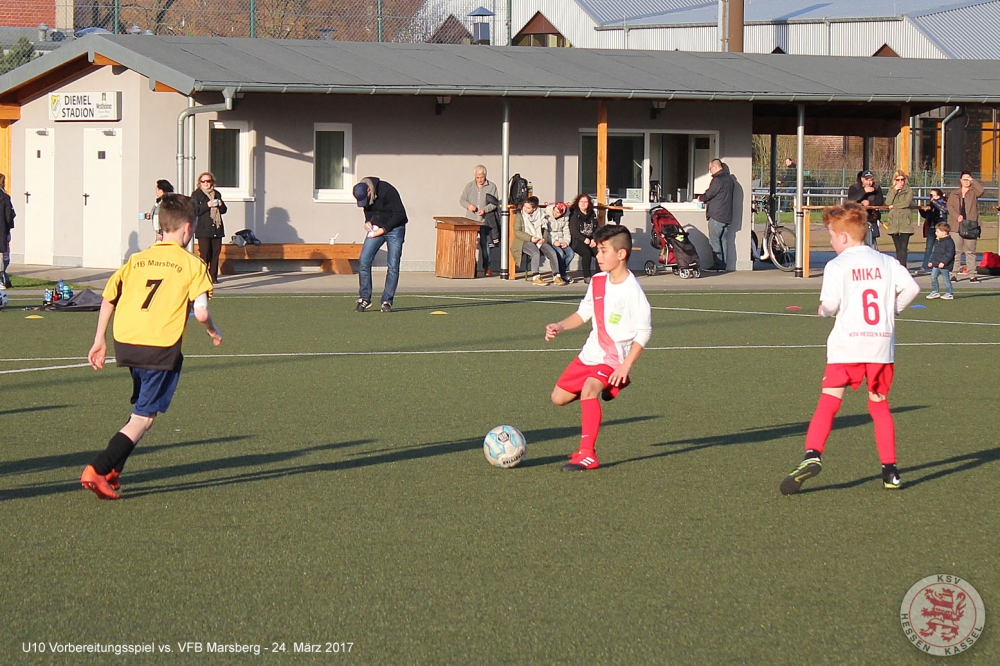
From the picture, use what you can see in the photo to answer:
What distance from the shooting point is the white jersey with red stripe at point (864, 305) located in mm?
7293

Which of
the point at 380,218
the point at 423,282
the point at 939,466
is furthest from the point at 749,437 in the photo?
the point at 423,282

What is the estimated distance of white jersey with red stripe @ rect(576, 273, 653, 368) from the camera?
787cm

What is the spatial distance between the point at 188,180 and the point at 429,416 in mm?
13890

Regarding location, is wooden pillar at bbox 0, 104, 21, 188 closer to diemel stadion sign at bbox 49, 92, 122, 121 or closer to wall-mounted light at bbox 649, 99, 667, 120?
diemel stadion sign at bbox 49, 92, 122, 121

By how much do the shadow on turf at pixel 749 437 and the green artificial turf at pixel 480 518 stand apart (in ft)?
0.13

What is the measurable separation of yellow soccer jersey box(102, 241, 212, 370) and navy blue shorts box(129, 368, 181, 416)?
2.3 inches

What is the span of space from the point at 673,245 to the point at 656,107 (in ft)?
9.94

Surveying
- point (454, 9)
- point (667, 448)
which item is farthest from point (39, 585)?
point (454, 9)

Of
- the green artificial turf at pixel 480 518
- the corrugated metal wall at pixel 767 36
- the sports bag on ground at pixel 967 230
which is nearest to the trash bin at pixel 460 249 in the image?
the sports bag on ground at pixel 967 230

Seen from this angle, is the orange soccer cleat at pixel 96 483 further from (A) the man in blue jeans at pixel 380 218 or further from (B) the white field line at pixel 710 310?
(B) the white field line at pixel 710 310

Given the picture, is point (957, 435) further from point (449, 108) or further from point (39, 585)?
point (449, 108)

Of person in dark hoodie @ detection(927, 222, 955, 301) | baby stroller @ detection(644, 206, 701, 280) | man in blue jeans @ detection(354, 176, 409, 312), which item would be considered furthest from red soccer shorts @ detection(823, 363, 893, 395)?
baby stroller @ detection(644, 206, 701, 280)

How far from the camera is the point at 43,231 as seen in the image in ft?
86.9

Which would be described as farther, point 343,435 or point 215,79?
point 215,79
